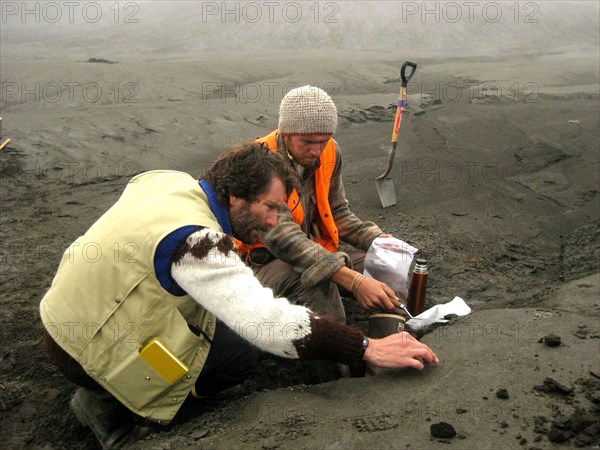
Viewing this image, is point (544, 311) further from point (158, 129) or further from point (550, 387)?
point (158, 129)

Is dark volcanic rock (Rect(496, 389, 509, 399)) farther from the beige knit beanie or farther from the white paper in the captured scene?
the beige knit beanie

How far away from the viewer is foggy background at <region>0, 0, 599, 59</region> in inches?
666

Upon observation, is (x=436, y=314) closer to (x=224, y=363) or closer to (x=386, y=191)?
(x=224, y=363)

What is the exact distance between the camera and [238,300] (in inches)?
75.8

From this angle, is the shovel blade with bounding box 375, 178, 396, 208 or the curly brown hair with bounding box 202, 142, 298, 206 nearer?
the curly brown hair with bounding box 202, 142, 298, 206

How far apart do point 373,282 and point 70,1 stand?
24.9 metres

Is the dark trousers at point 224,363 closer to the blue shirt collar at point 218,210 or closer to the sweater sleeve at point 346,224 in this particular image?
the blue shirt collar at point 218,210

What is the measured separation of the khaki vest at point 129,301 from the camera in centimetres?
200

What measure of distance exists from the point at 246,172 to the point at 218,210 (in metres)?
0.17

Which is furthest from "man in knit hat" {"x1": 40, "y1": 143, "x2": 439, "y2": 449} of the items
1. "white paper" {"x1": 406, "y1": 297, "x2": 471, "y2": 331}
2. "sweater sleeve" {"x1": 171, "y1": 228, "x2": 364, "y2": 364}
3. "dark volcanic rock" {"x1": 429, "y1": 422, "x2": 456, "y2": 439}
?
"white paper" {"x1": 406, "y1": 297, "x2": 471, "y2": 331}

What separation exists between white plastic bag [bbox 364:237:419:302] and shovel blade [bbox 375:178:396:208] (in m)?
2.06

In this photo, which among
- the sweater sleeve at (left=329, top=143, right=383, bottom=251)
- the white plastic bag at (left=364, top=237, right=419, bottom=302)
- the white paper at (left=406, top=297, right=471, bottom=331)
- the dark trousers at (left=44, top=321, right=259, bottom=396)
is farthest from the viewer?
the sweater sleeve at (left=329, top=143, right=383, bottom=251)

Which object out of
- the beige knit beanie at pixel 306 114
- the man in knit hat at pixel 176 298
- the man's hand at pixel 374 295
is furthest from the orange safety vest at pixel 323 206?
the man in knit hat at pixel 176 298

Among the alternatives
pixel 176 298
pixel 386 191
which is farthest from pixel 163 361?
pixel 386 191
